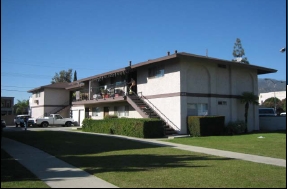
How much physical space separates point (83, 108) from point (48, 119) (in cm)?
507

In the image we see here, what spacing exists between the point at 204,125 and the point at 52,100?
31687 mm

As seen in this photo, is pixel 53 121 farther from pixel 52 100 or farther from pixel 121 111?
pixel 121 111

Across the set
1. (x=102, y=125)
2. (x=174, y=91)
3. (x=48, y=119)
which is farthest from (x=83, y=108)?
(x=174, y=91)

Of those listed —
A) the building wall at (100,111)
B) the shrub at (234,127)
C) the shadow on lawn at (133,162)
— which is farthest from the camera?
the building wall at (100,111)

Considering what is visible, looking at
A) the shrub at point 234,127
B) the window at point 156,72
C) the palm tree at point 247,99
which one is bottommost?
the shrub at point 234,127

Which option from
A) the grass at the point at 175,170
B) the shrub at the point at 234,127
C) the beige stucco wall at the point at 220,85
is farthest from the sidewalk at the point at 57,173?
the shrub at the point at 234,127

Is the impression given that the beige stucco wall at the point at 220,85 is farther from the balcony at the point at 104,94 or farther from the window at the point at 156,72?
the balcony at the point at 104,94

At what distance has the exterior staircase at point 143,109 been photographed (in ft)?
72.1

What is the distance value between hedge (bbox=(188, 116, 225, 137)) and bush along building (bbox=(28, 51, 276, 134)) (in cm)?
74

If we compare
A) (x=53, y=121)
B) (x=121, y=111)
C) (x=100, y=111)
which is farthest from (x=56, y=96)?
(x=121, y=111)

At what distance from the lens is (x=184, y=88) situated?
22375mm

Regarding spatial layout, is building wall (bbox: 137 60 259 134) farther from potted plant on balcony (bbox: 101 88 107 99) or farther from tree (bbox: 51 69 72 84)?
tree (bbox: 51 69 72 84)

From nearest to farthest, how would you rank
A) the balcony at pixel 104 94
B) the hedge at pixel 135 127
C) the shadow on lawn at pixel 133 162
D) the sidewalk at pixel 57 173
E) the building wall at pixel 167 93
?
1. the sidewalk at pixel 57 173
2. the shadow on lawn at pixel 133 162
3. the hedge at pixel 135 127
4. the building wall at pixel 167 93
5. the balcony at pixel 104 94

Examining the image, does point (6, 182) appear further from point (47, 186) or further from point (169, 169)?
point (169, 169)
